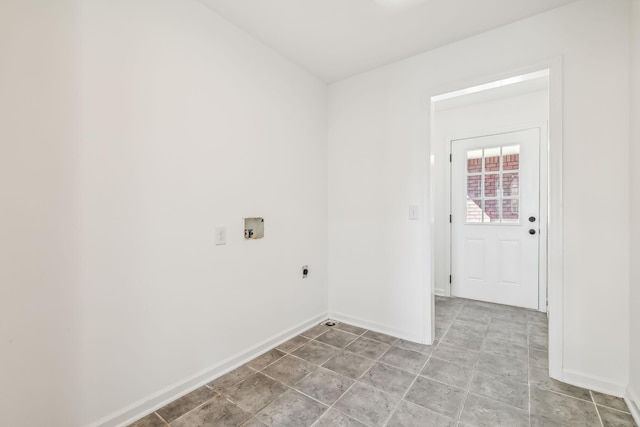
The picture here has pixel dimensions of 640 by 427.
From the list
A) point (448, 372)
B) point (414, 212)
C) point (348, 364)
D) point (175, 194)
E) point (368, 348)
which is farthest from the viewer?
point (414, 212)

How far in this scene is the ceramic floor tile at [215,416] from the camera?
5.11ft

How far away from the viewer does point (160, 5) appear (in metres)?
1.70

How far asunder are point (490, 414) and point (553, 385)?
2.07 ft

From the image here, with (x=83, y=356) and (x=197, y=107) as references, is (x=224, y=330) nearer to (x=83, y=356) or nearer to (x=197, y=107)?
(x=83, y=356)

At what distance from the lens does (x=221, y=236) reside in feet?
6.71

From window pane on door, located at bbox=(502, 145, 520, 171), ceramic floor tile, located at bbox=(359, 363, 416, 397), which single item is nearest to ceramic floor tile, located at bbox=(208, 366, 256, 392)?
ceramic floor tile, located at bbox=(359, 363, 416, 397)

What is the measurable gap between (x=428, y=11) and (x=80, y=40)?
211 centimetres

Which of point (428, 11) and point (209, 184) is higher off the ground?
→ point (428, 11)

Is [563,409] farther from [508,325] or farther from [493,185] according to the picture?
[493,185]

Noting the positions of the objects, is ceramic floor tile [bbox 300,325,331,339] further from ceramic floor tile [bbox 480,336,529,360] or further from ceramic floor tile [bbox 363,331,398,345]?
ceramic floor tile [bbox 480,336,529,360]

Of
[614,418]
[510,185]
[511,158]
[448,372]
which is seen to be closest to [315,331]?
[448,372]

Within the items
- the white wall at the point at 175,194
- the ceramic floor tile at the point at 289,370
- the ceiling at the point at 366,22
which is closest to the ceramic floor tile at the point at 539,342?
the ceramic floor tile at the point at 289,370

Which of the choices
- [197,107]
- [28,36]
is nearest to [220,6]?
[197,107]

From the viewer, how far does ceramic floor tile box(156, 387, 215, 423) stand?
162cm
